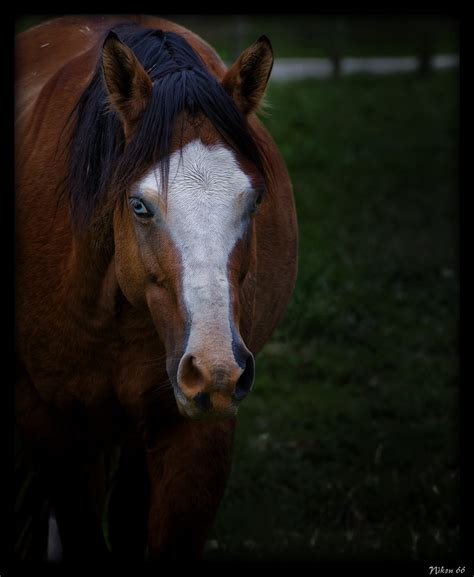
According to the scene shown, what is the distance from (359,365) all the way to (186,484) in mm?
3795

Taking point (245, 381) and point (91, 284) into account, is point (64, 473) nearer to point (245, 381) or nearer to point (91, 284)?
point (91, 284)

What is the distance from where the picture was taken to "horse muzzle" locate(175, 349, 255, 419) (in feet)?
8.64

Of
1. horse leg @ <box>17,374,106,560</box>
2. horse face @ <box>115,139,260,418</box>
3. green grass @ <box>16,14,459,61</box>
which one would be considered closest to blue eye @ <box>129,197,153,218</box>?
horse face @ <box>115,139,260,418</box>

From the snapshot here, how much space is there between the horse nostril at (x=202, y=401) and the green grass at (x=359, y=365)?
231cm

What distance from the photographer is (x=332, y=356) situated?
23.9 ft

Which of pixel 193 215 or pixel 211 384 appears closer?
pixel 211 384

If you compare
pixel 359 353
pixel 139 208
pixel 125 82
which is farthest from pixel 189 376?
pixel 359 353

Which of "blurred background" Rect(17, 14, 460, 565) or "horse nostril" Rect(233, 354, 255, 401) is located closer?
"horse nostril" Rect(233, 354, 255, 401)

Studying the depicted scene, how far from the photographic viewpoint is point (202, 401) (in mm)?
2697

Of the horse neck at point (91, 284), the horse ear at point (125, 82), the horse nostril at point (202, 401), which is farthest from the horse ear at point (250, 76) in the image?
the horse nostril at point (202, 401)

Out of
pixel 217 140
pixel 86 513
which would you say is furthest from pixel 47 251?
pixel 86 513

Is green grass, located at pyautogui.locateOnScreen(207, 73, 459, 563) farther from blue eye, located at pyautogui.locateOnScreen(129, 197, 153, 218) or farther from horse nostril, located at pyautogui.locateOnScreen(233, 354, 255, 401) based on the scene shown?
horse nostril, located at pyautogui.locateOnScreen(233, 354, 255, 401)

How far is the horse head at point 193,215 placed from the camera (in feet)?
8.88

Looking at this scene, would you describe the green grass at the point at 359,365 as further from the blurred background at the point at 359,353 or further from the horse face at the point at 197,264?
the horse face at the point at 197,264
